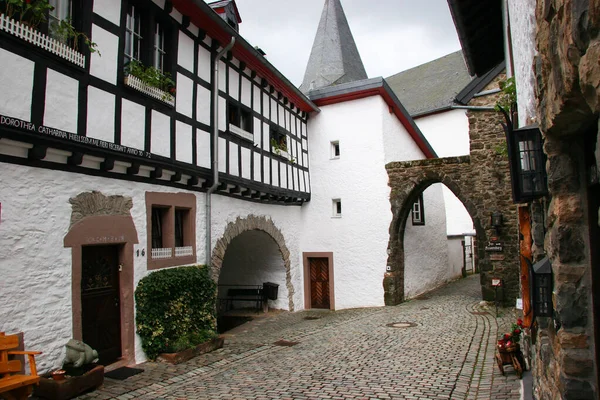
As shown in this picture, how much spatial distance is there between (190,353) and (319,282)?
6871mm

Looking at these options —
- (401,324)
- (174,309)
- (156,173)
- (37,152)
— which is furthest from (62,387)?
(401,324)

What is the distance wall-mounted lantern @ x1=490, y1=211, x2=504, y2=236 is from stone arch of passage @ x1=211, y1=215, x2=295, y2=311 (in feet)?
17.6

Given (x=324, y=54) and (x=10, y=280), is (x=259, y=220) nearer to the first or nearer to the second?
(x=10, y=280)

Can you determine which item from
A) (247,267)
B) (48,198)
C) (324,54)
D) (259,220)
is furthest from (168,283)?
(324,54)

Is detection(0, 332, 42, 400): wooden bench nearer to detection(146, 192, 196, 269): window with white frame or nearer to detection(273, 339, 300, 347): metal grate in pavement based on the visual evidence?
detection(146, 192, 196, 269): window with white frame

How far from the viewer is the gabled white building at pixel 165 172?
17.2 feet

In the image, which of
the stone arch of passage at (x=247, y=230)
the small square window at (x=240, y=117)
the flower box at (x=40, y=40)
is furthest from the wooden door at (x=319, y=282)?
the flower box at (x=40, y=40)

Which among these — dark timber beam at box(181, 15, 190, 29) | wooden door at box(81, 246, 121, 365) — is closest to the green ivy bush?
wooden door at box(81, 246, 121, 365)

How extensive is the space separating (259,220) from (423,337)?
4610 millimetres

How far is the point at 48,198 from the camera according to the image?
18.0 ft

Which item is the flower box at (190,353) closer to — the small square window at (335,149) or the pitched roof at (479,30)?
the pitched roof at (479,30)

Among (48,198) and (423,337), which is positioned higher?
(48,198)

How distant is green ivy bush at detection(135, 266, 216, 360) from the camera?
22.5ft

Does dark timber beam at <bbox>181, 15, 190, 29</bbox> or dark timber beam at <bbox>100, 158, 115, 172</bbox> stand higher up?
dark timber beam at <bbox>181, 15, 190, 29</bbox>
